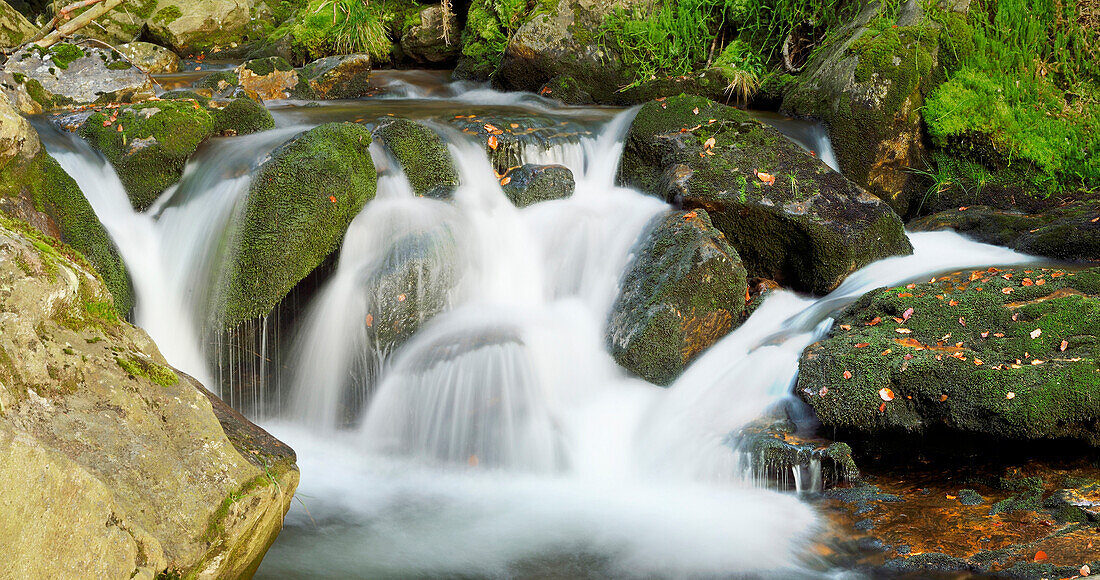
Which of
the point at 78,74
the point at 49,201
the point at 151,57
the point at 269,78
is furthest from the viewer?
the point at 151,57

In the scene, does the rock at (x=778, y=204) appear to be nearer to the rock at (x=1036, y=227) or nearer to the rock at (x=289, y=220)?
the rock at (x=1036, y=227)

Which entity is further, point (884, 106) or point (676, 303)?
point (884, 106)

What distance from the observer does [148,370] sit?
2979 millimetres

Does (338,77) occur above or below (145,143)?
above

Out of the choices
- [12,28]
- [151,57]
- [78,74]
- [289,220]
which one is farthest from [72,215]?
[12,28]

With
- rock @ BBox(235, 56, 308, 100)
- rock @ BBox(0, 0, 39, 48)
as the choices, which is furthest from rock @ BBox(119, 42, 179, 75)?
rock @ BBox(235, 56, 308, 100)

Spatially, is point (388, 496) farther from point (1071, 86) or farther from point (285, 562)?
point (1071, 86)

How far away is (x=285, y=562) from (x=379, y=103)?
6.79 meters

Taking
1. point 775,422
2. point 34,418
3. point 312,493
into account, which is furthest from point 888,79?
point 34,418

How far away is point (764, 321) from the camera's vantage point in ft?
20.0

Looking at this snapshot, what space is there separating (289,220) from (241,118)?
5.91ft

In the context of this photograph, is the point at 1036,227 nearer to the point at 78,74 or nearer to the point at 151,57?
the point at 78,74

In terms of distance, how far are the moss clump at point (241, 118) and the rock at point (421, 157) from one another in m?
1.03

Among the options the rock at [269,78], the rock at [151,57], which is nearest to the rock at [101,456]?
the rock at [269,78]
